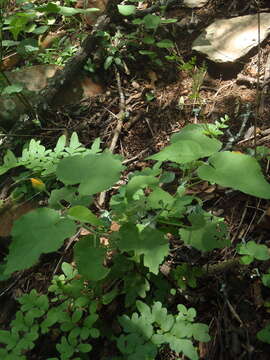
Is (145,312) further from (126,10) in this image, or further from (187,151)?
(126,10)

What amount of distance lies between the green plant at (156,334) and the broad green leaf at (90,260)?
24 cm

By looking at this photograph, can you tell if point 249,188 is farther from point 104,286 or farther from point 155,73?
point 155,73

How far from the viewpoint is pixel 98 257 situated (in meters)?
1.50

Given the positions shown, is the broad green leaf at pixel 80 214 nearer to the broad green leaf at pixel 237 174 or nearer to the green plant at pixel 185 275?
the broad green leaf at pixel 237 174

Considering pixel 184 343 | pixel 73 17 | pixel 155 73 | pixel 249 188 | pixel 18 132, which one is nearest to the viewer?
pixel 249 188

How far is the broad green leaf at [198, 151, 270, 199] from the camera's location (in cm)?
134

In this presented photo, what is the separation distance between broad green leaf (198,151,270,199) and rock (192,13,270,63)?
68.3 inches

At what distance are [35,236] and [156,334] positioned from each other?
0.62 metres

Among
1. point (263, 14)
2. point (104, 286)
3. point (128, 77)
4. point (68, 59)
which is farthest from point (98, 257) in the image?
point (263, 14)

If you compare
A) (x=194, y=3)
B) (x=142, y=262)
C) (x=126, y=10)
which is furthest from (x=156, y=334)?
(x=194, y=3)

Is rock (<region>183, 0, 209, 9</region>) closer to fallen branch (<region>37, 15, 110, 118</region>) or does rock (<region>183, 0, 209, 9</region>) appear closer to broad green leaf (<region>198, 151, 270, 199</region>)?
fallen branch (<region>37, 15, 110, 118</region>)

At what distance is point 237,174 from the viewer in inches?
55.1

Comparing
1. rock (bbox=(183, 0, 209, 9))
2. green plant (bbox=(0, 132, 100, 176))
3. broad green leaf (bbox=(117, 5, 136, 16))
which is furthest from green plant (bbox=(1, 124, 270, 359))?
rock (bbox=(183, 0, 209, 9))

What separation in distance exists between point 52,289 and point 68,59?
7.40ft
